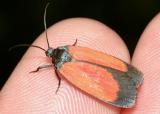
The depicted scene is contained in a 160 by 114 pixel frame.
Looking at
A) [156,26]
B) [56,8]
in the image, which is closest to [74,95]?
[156,26]

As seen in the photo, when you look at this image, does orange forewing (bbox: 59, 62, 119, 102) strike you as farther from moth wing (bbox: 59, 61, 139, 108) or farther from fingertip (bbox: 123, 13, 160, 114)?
fingertip (bbox: 123, 13, 160, 114)

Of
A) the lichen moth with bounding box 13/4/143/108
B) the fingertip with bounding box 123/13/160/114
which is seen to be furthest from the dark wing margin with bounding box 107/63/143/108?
the fingertip with bounding box 123/13/160/114

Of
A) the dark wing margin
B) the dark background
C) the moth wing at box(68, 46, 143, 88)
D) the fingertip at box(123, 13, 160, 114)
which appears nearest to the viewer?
the dark wing margin

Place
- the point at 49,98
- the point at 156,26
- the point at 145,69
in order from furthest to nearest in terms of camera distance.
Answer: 1. the point at 156,26
2. the point at 145,69
3. the point at 49,98

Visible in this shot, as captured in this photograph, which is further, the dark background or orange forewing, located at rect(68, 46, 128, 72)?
the dark background

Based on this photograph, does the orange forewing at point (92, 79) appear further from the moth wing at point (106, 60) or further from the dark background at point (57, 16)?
the dark background at point (57, 16)

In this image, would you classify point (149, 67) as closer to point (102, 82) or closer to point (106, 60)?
point (106, 60)

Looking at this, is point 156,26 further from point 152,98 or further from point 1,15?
point 1,15

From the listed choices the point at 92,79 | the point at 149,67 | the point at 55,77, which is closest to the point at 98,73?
the point at 92,79
